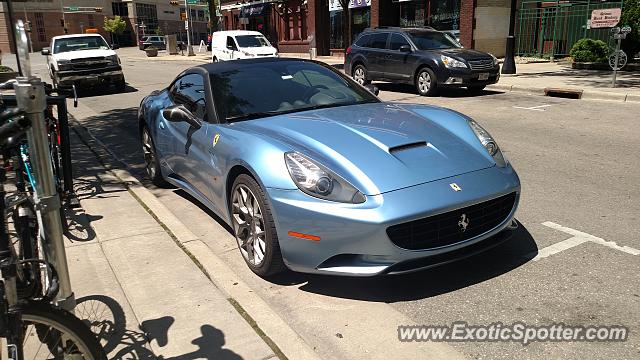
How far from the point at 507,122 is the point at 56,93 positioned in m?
7.39

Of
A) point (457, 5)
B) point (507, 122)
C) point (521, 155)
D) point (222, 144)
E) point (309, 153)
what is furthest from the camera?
point (457, 5)

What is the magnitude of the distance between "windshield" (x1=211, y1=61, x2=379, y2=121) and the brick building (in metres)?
19.5

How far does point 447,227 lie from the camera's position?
332 centimetres

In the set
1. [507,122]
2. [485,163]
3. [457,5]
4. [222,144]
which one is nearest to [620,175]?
[485,163]

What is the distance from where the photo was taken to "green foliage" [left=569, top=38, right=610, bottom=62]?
17.1m

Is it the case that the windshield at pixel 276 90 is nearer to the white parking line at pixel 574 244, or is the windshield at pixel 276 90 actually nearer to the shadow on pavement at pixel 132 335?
the shadow on pavement at pixel 132 335

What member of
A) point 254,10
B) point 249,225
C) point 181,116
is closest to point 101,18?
point 254,10

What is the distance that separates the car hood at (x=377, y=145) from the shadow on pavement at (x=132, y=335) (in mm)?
1232

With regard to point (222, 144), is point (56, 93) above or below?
above

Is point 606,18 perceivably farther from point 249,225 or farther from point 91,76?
point 249,225

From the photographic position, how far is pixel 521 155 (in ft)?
23.2

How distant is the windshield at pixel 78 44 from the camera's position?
55.0ft

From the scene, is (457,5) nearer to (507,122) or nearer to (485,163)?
(507,122)

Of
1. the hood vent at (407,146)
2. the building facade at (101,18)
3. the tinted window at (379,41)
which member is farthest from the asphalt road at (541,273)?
the building facade at (101,18)
